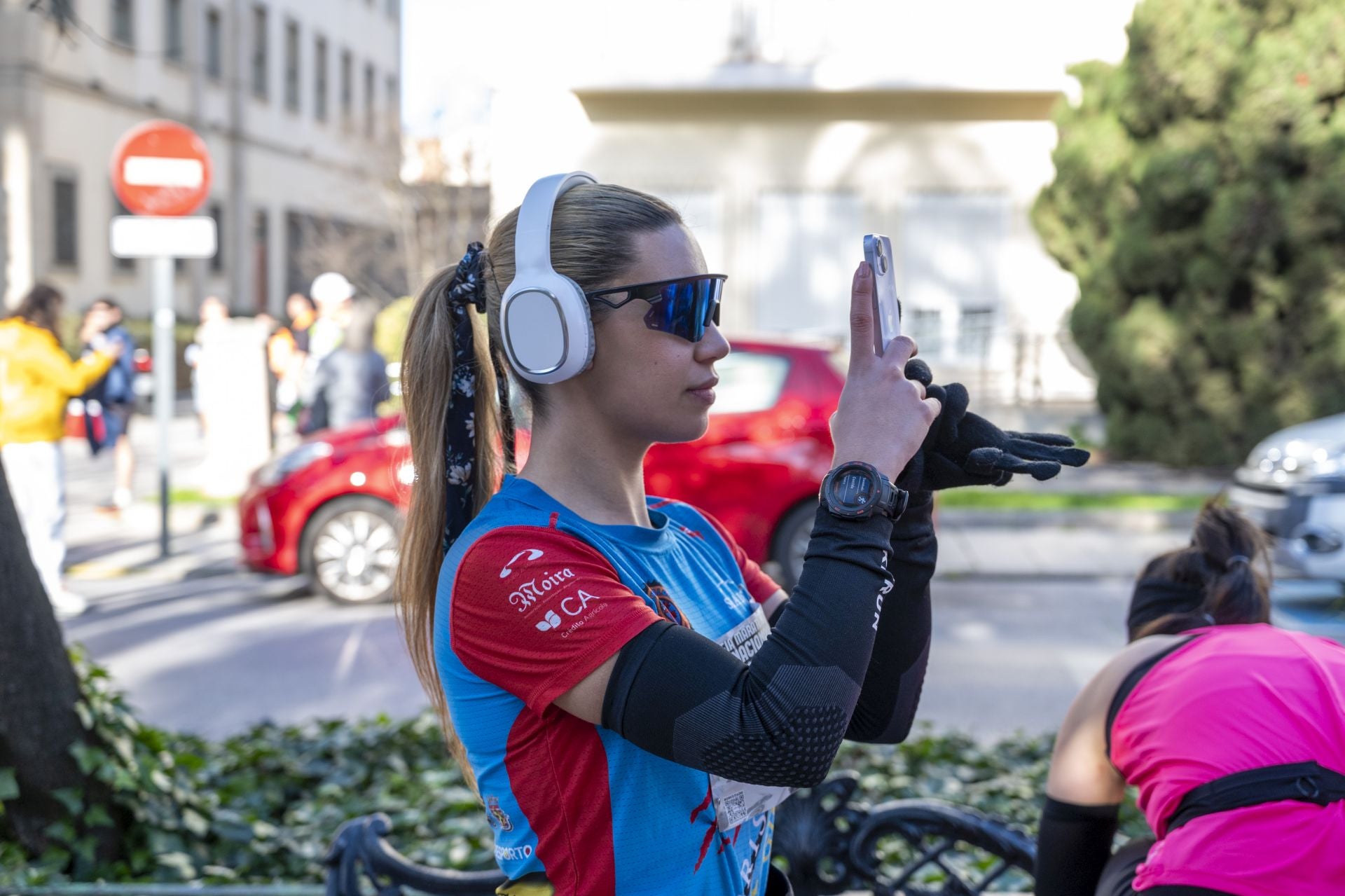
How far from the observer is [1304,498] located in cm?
796

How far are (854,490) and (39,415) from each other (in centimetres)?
805

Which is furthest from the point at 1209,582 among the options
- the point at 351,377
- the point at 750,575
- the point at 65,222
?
the point at 65,222

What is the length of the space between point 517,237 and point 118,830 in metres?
2.62

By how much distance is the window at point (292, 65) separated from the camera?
119ft

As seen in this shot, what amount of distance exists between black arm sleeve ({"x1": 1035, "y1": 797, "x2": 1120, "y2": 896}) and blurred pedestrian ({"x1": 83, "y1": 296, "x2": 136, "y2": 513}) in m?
10.4

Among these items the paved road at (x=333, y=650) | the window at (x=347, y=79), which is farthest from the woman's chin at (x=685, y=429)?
the window at (x=347, y=79)

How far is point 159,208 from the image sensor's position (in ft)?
35.2

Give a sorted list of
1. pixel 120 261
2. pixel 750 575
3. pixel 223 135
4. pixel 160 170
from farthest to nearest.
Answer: pixel 223 135 < pixel 120 261 < pixel 160 170 < pixel 750 575

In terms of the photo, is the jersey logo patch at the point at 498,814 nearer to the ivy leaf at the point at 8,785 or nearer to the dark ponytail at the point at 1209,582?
the dark ponytail at the point at 1209,582

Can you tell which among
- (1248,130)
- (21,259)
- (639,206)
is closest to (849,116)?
(1248,130)

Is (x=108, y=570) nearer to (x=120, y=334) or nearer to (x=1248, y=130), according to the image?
(x=120, y=334)

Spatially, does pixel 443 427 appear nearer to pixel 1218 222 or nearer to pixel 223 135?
pixel 1218 222

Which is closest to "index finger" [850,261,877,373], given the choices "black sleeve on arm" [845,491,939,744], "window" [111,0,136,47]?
"black sleeve on arm" [845,491,939,744]

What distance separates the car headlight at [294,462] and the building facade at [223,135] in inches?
510
